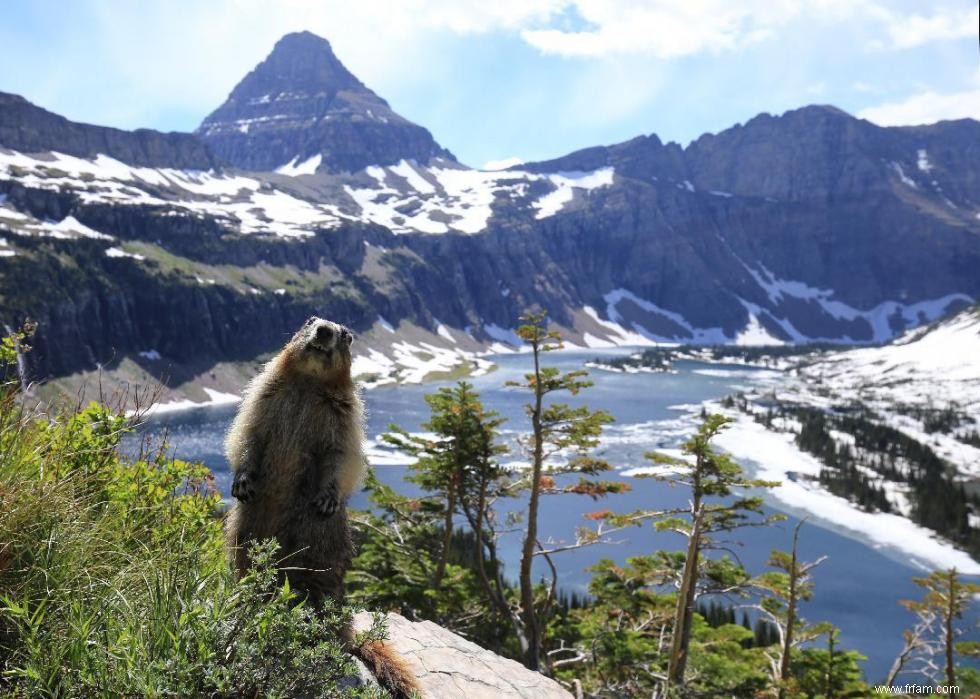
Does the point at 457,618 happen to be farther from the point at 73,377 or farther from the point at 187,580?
the point at 73,377

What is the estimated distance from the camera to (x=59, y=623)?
9.97 feet

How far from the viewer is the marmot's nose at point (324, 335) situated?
5285 millimetres

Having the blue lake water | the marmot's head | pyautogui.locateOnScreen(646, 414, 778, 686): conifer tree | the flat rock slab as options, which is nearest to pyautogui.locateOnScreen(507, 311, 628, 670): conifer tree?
pyautogui.locateOnScreen(646, 414, 778, 686): conifer tree

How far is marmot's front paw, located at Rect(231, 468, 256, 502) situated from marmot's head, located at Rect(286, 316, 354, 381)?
3.25 feet

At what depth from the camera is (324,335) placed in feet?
17.4

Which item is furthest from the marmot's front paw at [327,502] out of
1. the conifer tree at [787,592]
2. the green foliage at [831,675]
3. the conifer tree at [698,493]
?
the green foliage at [831,675]

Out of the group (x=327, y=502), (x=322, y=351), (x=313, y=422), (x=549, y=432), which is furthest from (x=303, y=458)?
(x=549, y=432)

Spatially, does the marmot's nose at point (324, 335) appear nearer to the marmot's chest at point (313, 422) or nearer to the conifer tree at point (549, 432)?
the marmot's chest at point (313, 422)

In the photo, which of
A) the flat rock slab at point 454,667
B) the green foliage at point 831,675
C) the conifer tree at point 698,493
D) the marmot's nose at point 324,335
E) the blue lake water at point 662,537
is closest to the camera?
the flat rock slab at point 454,667

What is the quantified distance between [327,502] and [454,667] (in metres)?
1.97

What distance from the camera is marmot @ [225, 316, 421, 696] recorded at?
5.02m

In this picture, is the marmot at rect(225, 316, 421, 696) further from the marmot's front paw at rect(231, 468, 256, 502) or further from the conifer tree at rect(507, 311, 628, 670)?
the conifer tree at rect(507, 311, 628, 670)

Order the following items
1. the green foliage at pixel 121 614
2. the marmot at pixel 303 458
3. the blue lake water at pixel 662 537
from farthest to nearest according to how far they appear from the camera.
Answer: the blue lake water at pixel 662 537
the marmot at pixel 303 458
the green foliage at pixel 121 614

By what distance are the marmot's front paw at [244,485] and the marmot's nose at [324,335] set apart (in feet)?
4.13
